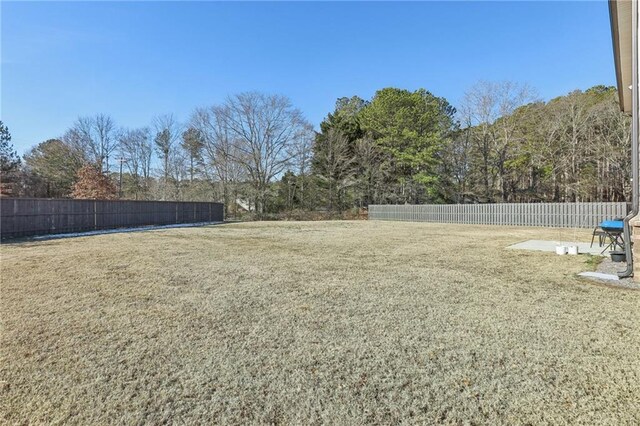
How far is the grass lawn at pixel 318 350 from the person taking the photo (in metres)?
1.52

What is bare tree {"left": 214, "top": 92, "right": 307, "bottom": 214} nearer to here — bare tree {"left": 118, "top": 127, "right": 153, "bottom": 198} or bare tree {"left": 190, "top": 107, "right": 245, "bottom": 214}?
bare tree {"left": 190, "top": 107, "right": 245, "bottom": 214}

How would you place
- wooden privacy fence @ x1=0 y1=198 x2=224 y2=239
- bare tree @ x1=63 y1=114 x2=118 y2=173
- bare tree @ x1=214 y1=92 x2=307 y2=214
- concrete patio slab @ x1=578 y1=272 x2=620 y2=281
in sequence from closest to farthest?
1. concrete patio slab @ x1=578 y1=272 x2=620 y2=281
2. wooden privacy fence @ x1=0 y1=198 x2=224 y2=239
3. bare tree @ x1=214 y1=92 x2=307 y2=214
4. bare tree @ x1=63 y1=114 x2=118 y2=173

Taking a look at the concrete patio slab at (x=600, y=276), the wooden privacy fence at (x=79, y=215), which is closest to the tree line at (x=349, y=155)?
the wooden privacy fence at (x=79, y=215)

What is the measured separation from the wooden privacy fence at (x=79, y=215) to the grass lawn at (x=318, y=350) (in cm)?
828

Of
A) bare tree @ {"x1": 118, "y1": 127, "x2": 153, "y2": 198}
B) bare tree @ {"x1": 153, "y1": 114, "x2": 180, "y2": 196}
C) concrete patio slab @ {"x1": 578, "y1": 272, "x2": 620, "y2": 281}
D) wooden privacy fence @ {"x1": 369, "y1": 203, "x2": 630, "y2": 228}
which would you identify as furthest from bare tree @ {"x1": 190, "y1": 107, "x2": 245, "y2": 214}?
concrete patio slab @ {"x1": 578, "y1": 272, "x2": 620, "y2": 281}

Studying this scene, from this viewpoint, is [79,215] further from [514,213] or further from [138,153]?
[514,213]

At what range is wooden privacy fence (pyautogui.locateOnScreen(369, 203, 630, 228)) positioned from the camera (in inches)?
573

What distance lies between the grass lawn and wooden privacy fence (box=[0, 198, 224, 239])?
27.2 ft

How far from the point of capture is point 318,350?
2.14 meters

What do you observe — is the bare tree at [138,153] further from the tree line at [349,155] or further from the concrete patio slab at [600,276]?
the concrete patio slab at [600,276]

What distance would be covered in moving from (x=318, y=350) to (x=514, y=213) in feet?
59.4

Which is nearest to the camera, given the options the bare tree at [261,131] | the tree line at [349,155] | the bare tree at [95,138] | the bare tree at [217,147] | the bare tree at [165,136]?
the tree line at [349,155]

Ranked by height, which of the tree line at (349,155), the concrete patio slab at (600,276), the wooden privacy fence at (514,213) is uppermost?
the tree line at (349,155)

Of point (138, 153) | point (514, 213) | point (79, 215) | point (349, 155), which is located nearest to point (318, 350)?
point (79, 215)
